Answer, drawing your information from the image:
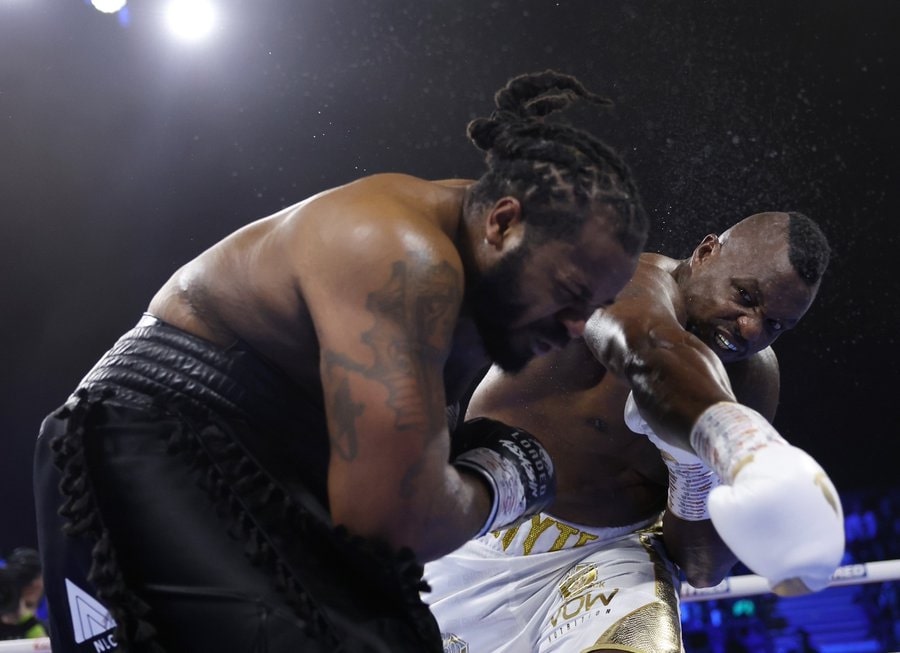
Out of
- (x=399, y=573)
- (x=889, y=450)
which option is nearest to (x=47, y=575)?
(x=399, y=573)

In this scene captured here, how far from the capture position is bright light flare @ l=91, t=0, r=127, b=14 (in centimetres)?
415

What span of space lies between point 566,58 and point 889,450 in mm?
2194

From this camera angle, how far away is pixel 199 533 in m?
1.11

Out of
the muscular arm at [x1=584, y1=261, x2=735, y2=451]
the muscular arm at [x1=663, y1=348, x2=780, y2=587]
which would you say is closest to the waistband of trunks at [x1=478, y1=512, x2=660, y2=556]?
the muscular arm at [x1=663, y1=348, x2=780, y2=587]

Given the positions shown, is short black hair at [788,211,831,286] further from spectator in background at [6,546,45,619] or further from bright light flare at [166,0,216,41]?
bright light flare at [166,0,216,41]

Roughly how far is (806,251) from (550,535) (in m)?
Answer: 0.82

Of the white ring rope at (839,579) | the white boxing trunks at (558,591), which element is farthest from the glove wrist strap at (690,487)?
the white ring rope at (839,579)

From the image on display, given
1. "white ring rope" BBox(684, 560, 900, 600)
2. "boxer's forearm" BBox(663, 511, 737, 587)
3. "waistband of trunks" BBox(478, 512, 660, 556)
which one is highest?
"waistband of trunks" BBox(478, 512, 660, 556)

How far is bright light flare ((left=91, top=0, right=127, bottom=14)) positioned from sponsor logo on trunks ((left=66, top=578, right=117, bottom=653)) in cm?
355

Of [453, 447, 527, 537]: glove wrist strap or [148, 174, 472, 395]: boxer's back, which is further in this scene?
[453, 447, 527, 537]: glove wrist strap

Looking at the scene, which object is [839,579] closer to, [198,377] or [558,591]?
[558,591]

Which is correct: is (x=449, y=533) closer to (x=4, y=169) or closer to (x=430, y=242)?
(x=430, y=242)

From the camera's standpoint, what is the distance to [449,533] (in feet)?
3.87

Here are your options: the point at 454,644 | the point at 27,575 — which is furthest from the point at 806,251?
the point at 27,575
